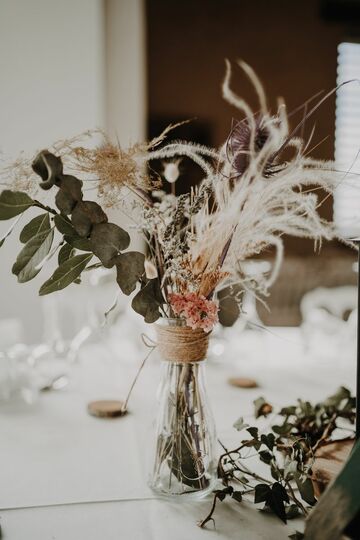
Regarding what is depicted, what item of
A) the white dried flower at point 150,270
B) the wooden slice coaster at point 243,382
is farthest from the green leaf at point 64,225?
the wooden slice coaster at point 243,382

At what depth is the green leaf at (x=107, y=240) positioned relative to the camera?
0.72 meters

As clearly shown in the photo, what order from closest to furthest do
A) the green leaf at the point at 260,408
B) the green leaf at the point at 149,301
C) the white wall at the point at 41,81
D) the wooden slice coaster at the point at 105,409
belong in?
the green leaf at the point at 149,301 < the green leaf at the point at 260,408 < the wooden slice coaster at the point at 105,409 < the white wall at the point at 41,81

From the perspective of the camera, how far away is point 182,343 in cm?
76

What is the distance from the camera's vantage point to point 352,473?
0.51 metres

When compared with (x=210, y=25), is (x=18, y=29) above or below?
below

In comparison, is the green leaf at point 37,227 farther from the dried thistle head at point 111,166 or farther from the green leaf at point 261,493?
the green leaf at point 261,493

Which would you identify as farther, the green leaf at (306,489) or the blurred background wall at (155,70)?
the blurred background wall at (155,70)

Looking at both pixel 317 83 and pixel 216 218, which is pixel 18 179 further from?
pixel 317 83

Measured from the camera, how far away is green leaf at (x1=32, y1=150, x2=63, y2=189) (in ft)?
2.16

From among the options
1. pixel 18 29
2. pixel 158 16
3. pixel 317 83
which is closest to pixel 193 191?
pixel 18 29

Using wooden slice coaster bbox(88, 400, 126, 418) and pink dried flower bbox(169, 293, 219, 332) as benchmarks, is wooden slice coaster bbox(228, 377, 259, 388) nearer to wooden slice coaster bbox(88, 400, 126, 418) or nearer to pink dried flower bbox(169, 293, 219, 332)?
wooden slice coaster bbox(88, 400, 126, 418)

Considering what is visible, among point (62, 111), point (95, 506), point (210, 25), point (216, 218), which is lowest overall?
point (95, 506)

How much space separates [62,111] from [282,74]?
189 cm

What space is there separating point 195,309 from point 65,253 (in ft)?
0.72
